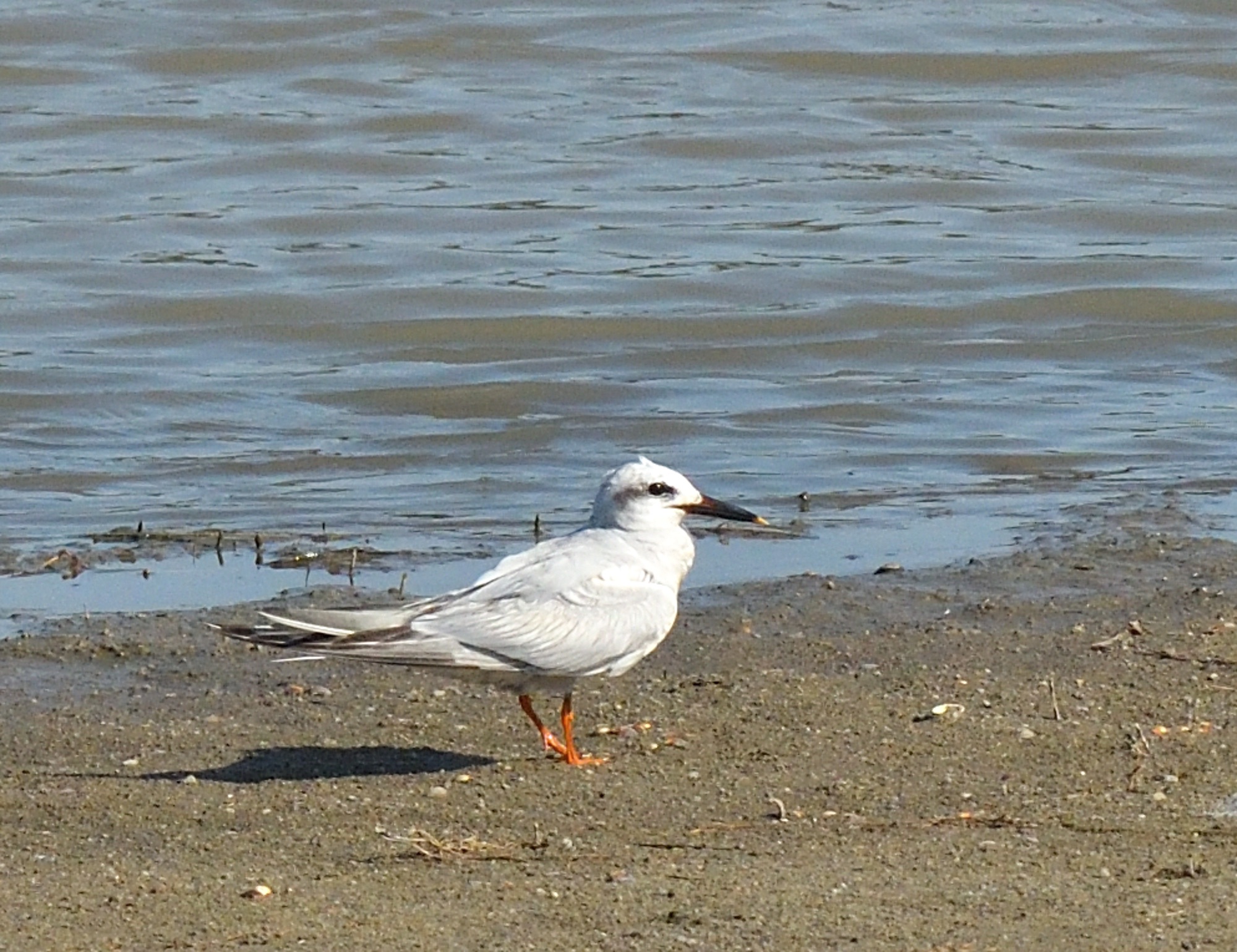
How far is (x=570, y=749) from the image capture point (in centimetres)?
598

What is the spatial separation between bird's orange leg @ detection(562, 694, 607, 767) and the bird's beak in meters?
0.68

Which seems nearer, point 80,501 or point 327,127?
point 80,501

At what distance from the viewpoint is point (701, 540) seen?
8.80 m

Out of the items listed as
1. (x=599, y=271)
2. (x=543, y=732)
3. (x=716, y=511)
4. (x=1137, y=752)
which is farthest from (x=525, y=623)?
(x=599, y=271)

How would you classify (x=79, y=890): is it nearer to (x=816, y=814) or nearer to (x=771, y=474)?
(x=816, y=814)

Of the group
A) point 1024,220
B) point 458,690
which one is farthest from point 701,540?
point 1024,220

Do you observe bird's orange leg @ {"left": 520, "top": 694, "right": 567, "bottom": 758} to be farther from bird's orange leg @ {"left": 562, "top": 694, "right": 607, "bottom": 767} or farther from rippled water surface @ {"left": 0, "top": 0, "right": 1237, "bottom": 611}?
rippled water surface @ {"left": 0, "top": 0, "right": 1237, "bottom": 611}

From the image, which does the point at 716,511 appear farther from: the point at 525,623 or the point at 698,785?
the point at 698,785

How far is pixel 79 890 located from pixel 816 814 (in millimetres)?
1711

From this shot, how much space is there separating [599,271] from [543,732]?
8017 millimetres

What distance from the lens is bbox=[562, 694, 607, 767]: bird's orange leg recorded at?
235 inches

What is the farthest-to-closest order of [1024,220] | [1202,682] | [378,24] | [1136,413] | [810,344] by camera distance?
[378,24] → [1024,220] → [810,344] → [1136,413] → [1202,682]

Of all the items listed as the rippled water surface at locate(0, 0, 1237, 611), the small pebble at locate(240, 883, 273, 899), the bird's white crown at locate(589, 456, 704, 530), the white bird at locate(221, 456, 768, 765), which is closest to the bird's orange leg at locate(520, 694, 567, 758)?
the white bird at locate(221, 456, 768, 765)

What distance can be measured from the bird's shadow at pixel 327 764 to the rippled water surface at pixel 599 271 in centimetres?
186
